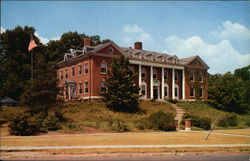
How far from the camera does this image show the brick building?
3928 cm

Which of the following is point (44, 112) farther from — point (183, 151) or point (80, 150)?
point (183, 151)

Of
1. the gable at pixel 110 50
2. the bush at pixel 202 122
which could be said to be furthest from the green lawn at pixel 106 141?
the gable at pixel 110 50

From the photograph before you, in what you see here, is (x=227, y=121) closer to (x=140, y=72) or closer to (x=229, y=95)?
(x=229, y=95)

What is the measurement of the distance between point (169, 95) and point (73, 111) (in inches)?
925

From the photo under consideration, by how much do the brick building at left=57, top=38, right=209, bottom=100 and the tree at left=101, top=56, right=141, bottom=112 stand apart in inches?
199

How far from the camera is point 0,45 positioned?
2007 inches

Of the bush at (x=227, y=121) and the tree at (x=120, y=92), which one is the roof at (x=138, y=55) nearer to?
the tree at (x=120, y=92)

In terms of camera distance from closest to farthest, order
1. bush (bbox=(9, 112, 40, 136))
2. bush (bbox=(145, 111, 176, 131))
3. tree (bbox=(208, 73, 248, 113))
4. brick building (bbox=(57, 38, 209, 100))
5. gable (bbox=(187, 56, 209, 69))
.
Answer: bush (bbox=(9, 112, 40, 136)) → bush (bbox=(145, 111, 176, 131)) → brick building (bbox=(57, 38, 209, 100)) → tree (bbox=(208, 73, 248, 113)) → gable (bbox=(187, 56, 209, 69))

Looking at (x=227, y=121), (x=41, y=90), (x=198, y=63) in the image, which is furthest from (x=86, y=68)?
(x=198, y=63)

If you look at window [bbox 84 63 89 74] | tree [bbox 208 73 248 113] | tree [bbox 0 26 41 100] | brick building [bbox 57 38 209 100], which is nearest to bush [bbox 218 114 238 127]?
tree [bbox 208 73 248 113]

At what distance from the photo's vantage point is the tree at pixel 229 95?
147ft

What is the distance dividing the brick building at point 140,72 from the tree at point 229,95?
18.6 feet

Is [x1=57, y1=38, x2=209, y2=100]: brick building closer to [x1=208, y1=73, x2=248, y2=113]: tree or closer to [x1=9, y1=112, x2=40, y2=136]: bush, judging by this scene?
[x1=208, y1=73, x2=248, y2=113]: tree

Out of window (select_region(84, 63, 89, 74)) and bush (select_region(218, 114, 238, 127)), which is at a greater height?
window (select_region(84, 63, 89, 74))
